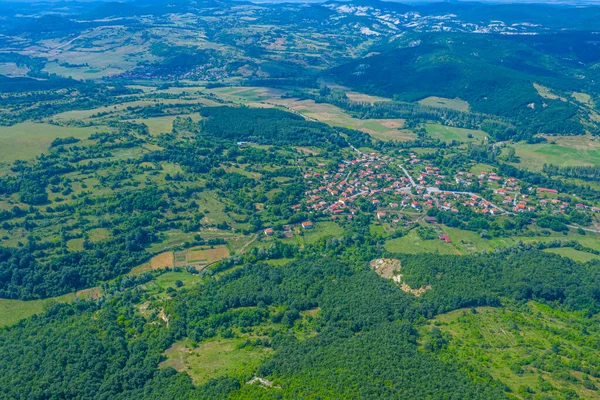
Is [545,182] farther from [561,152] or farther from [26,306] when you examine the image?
[26,306]

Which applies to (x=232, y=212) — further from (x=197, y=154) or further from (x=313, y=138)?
(x=313, y=138)

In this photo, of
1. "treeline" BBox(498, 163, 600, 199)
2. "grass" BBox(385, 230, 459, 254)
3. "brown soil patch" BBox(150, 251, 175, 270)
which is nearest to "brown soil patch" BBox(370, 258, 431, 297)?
"grass" BBox(385, 230, 459, 254)

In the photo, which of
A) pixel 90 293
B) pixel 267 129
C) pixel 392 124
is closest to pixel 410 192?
pixel 267 129

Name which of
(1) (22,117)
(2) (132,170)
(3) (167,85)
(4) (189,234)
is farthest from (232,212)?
(3) (167,85)

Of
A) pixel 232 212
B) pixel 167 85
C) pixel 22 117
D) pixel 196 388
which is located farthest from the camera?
pixel 167 85

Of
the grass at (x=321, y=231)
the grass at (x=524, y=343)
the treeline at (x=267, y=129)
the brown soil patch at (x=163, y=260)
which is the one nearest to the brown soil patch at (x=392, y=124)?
the treeline at (x=267, y=129)
